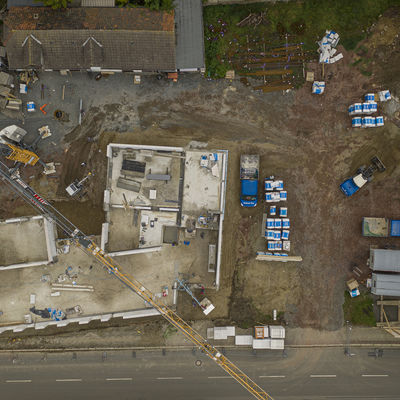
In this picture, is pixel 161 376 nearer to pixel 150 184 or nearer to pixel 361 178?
pixel 150 184

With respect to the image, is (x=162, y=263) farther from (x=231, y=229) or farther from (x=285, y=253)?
(x=285, y=253)

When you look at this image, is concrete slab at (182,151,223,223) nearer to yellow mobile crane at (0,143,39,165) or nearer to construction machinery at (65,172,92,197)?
construction machinery at (65,172,92,197)

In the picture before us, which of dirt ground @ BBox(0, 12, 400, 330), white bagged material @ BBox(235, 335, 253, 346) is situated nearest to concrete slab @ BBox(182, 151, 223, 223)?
dirt ground @ BBox(0, 12, 400, 330)

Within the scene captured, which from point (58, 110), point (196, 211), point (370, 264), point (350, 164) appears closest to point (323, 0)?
point (350, 164)

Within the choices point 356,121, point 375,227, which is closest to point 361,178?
point 375,227

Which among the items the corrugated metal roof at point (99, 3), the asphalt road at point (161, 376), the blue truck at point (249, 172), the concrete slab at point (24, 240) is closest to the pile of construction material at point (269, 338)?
the asphalt road at point (161, 376)

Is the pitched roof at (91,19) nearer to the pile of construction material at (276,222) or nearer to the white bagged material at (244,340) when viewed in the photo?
the pile of construction material at (276,222)
